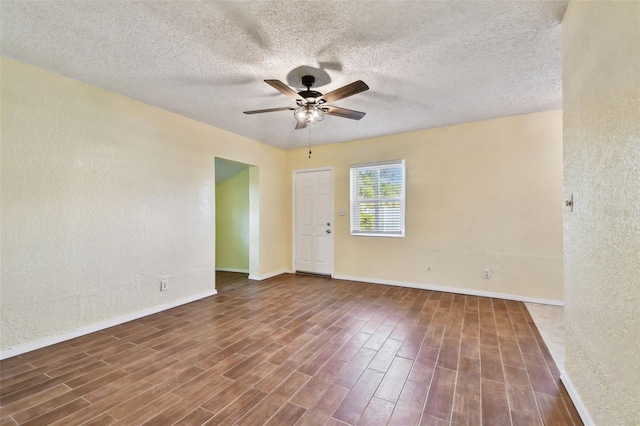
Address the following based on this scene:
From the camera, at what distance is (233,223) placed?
231 inches

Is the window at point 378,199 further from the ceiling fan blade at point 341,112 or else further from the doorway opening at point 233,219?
the doorway opening at point 233,219

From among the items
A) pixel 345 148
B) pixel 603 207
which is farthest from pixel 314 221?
Answer: pixel 603 207

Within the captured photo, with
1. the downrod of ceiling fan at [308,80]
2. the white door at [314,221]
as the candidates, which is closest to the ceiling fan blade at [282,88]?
the downrod of ceiling fan at [308,80]

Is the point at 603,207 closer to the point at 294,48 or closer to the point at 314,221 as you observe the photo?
the point at 294,48

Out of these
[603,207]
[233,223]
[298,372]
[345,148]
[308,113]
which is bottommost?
[298,372]

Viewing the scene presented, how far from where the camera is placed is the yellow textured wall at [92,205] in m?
2.37

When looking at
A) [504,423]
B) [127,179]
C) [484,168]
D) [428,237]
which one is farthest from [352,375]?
[484,168]

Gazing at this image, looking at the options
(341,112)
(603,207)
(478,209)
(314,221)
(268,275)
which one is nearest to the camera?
(603,207)

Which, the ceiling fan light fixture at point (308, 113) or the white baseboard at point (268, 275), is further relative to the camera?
the white baseboard at point (268, 275)

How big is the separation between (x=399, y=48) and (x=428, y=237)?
2.99 m

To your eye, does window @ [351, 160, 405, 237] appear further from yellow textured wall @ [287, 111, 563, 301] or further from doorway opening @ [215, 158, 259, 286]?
doorway opening @ [215, 158, 259, 286]

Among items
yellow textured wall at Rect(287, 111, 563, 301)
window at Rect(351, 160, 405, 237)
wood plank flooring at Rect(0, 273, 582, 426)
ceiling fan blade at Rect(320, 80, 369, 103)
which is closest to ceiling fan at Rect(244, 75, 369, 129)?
ceiling fan blade at Rect(320, 80, 369, 103)

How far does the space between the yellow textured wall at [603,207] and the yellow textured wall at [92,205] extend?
405 cm

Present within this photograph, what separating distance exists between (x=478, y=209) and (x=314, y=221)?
286cm
